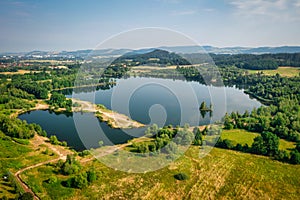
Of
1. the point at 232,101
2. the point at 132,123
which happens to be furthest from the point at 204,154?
the point at 232,101

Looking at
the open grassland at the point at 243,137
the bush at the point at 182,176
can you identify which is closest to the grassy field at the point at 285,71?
the open grassland at the point at 243,137

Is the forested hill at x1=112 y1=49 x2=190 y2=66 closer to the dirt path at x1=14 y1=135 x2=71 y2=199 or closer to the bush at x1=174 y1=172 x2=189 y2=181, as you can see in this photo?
the dirt path at x1=14 y1=135 x2=71 y2=199

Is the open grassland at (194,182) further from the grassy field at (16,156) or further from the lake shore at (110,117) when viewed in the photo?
the lake shore at (110,117)

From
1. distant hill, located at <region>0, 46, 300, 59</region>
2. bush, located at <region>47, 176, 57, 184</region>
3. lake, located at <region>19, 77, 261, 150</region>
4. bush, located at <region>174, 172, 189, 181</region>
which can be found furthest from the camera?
lake, located at <region>19, 77, 261, 150</region>

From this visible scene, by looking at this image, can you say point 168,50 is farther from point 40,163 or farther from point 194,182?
point 40,163

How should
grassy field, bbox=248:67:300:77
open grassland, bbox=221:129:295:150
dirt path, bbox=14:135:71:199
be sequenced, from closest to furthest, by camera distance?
dirt path, bbox=14:135:71:199 < open grassland, bbox=221:129:295:150 < grassy field, bbox=248:67:300:77

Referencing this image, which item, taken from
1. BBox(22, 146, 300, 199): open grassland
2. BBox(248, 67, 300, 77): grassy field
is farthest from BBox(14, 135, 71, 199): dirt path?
BBox(248, 67, 300, 77): grassy field

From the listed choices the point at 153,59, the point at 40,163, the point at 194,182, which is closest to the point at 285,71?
the point at 153,59
